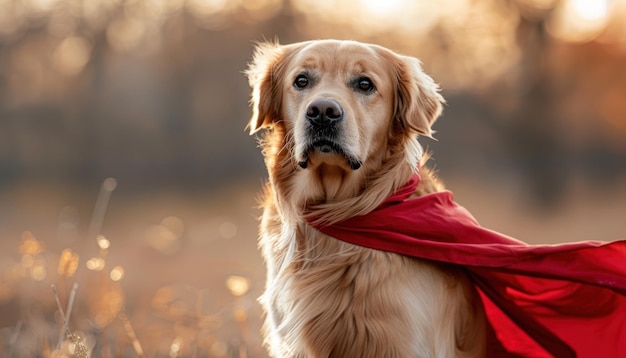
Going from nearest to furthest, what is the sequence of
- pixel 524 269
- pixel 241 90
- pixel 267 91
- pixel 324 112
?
pixel 324 112 → pixel 524 269 → pixel 267 91 → pixel 241 90

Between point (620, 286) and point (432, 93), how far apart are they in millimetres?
1161

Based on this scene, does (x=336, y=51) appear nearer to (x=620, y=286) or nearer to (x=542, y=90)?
(x=620, y=286)

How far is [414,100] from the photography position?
12.1 ft

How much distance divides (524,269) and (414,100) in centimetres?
87

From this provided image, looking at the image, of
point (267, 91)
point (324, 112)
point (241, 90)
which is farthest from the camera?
point (241, 90)

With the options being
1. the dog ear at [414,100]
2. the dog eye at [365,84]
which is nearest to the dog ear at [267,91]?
the dog eye at [365,84]

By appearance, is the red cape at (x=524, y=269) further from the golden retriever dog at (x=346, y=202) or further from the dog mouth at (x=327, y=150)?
the dog mouth at (x=327, y=150)

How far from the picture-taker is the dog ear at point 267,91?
3.85 metres

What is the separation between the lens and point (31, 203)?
13.6 metres

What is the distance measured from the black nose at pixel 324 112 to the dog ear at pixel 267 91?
0.47 meters

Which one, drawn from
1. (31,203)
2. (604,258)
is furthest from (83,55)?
(604,258)

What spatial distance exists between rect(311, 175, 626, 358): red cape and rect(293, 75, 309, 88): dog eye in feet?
2.03

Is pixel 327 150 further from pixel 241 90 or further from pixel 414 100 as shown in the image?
pixel 241 90

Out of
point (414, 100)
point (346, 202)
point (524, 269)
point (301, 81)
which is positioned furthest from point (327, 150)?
point (524, 269)
